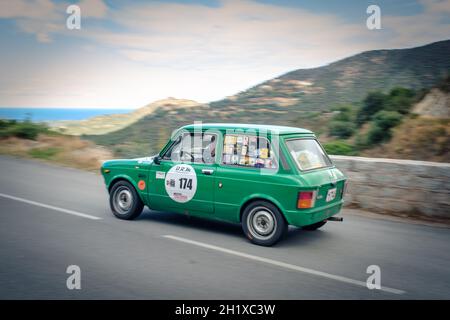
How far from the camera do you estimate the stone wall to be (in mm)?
9250

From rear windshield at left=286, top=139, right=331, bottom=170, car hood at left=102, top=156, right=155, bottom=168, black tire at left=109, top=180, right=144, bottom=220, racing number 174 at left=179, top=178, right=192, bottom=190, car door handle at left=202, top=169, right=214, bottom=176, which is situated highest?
rear windshield at left=286, top=139, right=331, bottom=170

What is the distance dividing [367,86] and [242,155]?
3086 cm

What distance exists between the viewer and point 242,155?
7.45m

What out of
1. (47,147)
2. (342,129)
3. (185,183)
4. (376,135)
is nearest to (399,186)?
(185,183)

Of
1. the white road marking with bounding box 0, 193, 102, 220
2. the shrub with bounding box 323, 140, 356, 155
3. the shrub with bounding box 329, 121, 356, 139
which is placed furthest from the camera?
the shrub with bounding box 329, 121, 356, 139

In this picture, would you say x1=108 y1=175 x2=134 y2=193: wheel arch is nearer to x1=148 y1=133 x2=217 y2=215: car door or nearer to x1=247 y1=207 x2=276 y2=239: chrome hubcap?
x1=148 y1=133 x2=217 y2=215: car door

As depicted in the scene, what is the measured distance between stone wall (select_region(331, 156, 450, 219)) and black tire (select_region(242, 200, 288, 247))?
3605 millimetres

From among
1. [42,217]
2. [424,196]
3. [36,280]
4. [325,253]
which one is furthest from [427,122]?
[36,280]

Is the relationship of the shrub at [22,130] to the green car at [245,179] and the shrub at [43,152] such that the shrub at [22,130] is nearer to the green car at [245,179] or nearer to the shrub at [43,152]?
the shrub at [43,152]

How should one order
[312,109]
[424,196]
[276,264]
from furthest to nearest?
[312,109] → [424,196] → [276,264]

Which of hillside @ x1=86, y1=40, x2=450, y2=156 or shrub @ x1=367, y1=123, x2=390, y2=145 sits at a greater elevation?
hillside @ x1=86, y1=40, x2=450, y2=156

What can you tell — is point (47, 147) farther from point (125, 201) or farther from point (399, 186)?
point (399, 186)

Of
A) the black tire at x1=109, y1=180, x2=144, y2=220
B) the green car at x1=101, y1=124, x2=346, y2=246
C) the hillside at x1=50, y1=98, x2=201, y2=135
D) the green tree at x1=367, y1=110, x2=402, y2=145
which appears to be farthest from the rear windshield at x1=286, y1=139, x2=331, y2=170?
the hillside at x1=50, y1=98, x2=201, y2=135
